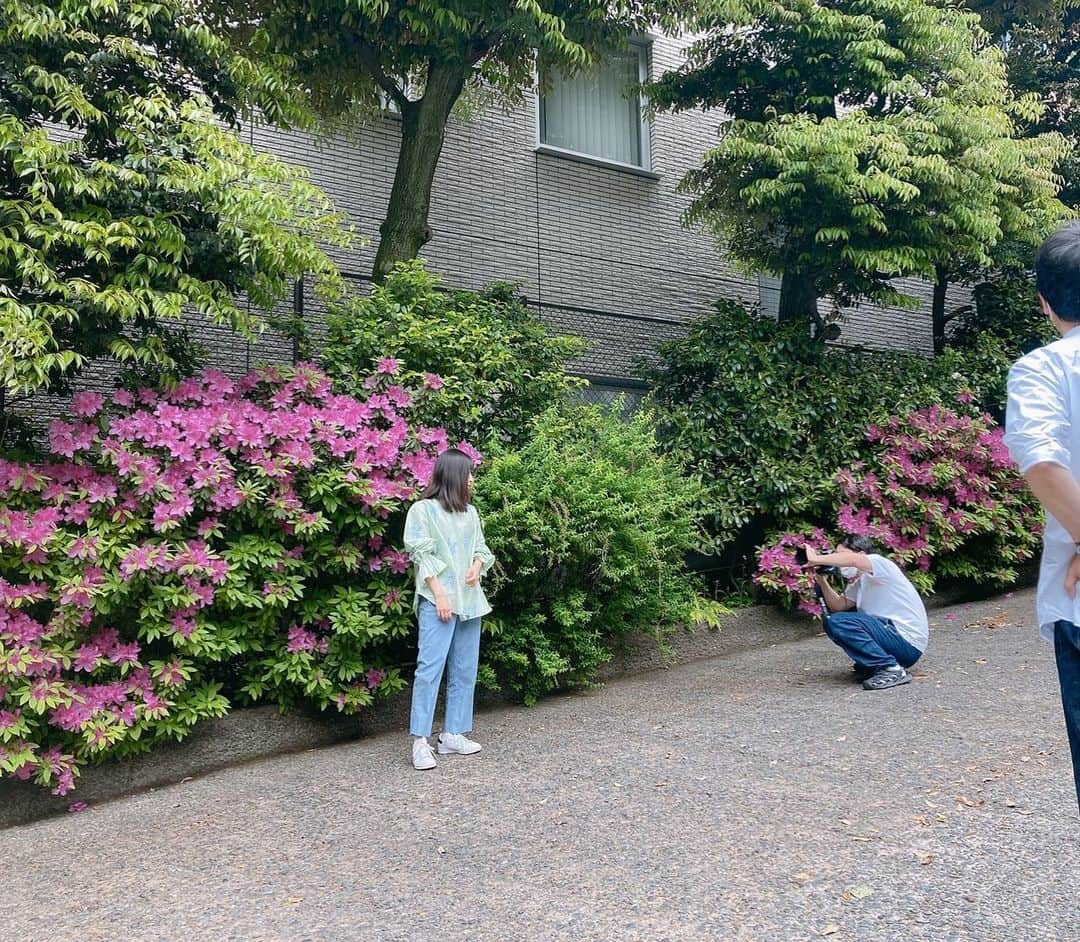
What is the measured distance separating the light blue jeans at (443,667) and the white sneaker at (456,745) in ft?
0.11

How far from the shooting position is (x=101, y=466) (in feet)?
18.1

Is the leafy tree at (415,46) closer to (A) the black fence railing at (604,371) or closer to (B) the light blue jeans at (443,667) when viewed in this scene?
(A) the black fence railing at (604,371)

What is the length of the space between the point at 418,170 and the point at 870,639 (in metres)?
5.00

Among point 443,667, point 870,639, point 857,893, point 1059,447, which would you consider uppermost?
point 1059,447

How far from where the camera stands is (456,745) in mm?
5520

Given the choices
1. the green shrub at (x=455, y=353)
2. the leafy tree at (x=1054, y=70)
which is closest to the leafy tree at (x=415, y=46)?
the green shrub at (x=455, y=353)

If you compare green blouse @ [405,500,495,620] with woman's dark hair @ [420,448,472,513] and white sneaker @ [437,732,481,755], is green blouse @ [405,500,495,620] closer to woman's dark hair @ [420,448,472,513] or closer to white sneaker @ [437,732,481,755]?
woman's dark hair @ [420,448,472,513]

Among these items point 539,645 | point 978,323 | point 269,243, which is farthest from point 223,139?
point 978,323

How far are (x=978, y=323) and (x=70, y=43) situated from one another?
9.88 metres

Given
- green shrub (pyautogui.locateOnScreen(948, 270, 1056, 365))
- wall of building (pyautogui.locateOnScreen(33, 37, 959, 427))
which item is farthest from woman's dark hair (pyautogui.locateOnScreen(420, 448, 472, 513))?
green shrub (pyautogui.locateOnScreen(948, 270, 1056, 365))

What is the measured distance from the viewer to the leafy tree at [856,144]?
844 cm

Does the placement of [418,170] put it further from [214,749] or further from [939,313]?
[939,313]

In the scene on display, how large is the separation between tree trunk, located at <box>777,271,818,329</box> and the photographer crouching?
3.90 meters

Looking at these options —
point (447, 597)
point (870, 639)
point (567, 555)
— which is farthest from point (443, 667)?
point (870, 639)
